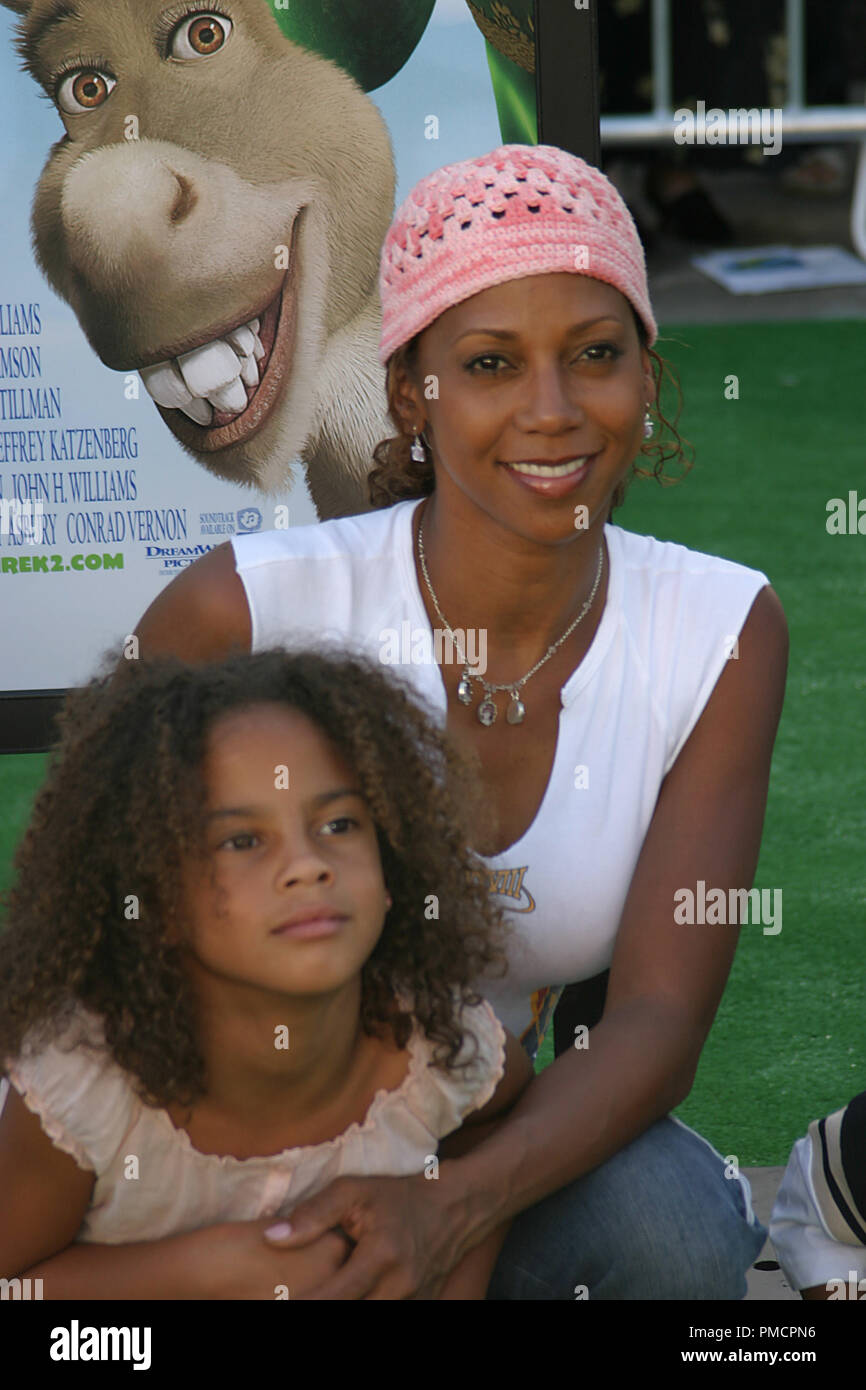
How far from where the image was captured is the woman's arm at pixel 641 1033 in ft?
6.03

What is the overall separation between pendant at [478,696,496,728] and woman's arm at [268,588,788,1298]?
0.75 ft

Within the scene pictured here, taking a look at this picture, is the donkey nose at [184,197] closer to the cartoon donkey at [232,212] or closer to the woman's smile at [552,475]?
the cartoon donkey at [232,212]

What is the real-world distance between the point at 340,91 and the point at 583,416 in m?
0.78

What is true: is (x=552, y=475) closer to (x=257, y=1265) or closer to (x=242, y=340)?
(x=242, y=340)

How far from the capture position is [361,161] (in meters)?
2.61

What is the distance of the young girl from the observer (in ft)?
5.90

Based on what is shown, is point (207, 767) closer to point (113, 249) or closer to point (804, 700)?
point (113, 249)

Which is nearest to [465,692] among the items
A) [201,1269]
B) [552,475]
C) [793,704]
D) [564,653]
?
[564,653]

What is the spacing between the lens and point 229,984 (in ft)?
6.16

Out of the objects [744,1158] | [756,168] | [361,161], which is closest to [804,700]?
[744,1158]

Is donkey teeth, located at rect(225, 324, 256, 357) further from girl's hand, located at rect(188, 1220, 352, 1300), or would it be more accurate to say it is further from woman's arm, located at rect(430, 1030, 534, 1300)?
girl's hand, located at rect(188, 1220, 352, 1300)

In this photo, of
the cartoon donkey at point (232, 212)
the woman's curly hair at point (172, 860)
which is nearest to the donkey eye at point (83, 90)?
the cartoon donkey at point (232, 212)

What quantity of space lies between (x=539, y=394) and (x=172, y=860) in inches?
27.5

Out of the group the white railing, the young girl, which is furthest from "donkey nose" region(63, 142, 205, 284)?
the white railing
